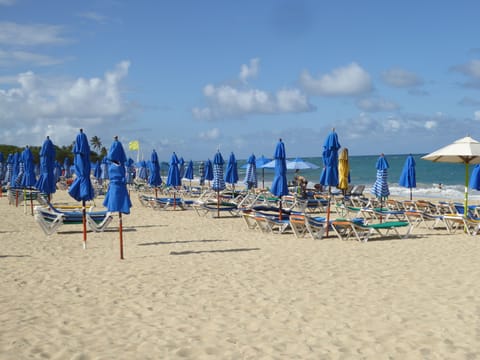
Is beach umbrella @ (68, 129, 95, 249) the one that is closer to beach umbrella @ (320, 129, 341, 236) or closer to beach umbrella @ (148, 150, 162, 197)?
beach umbrella @ (320, 129, 341, 236)

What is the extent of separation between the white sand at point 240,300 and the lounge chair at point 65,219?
2.17 ft

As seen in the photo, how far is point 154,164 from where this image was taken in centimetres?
1950

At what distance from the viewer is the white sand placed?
4387 millimetres

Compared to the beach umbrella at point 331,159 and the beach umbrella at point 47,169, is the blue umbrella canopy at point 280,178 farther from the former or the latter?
the beach umbrella at point 47,169

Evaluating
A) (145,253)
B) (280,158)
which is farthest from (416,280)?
(280,158)

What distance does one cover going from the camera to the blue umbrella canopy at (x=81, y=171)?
9.59 meters

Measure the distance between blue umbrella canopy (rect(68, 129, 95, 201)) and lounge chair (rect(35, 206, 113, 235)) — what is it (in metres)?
1.91

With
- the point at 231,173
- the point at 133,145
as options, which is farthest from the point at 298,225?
the point at 133,145

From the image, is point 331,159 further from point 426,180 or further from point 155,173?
point 426,180

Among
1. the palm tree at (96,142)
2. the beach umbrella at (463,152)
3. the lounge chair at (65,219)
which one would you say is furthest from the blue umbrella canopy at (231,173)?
the palm tree at (96,142)

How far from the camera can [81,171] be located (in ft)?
31.7

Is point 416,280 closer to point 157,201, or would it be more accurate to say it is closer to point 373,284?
point 373,284

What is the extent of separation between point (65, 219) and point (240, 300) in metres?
7.50

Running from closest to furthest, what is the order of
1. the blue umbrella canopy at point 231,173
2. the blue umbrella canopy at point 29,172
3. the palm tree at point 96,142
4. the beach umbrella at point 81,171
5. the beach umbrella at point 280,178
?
1. the beach umbrella at point 81,171
2. the beach umbrella at point 280,178
3. the blue umbrella canopy at point 29,172
4. the blue umbrella canopy at point 231,173
5. the palm tree at point 96,142
